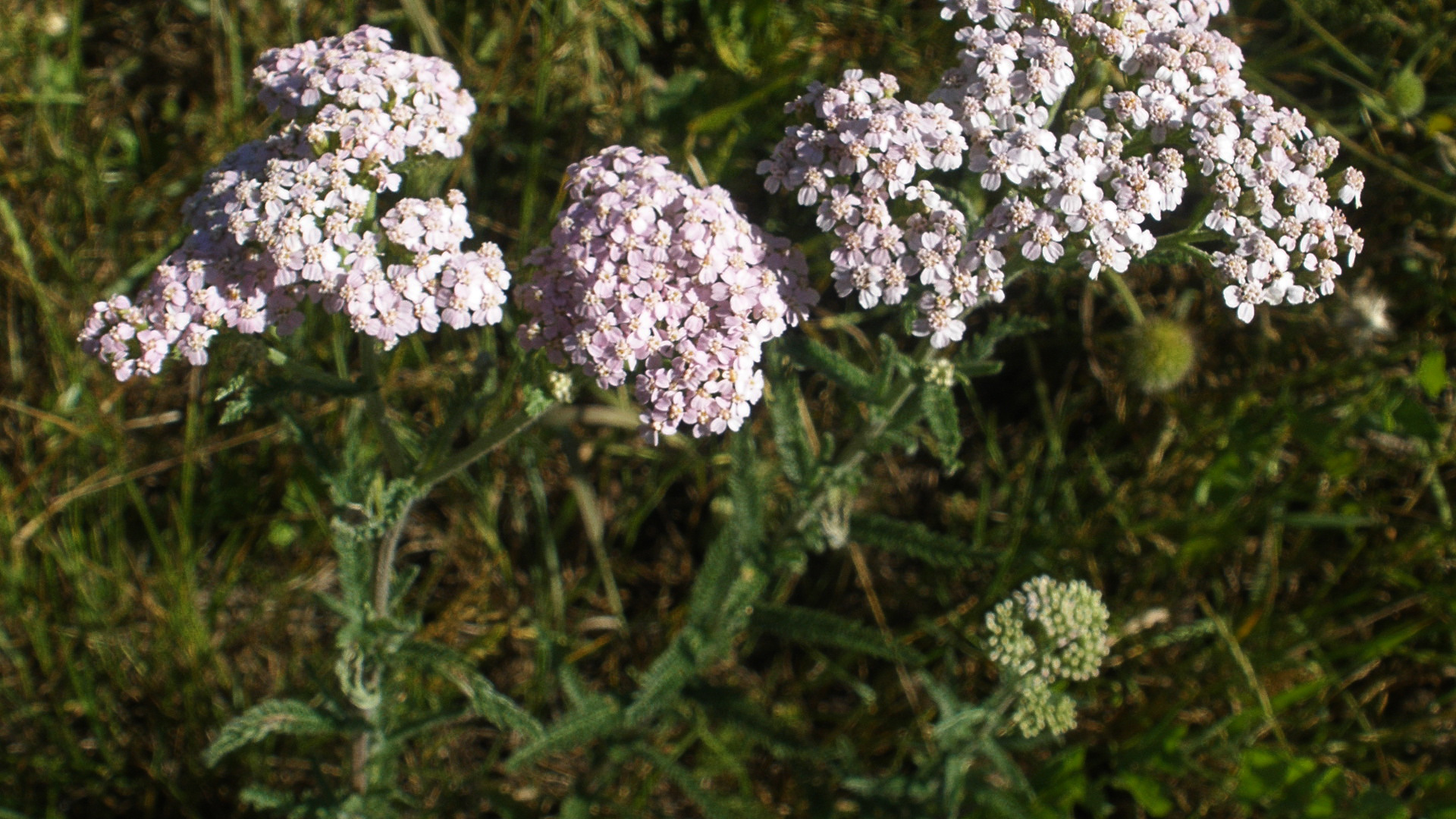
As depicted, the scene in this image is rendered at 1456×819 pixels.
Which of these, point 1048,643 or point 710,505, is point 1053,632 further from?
point 710,505

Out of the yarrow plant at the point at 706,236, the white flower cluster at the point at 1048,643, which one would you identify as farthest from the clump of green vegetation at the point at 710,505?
the yarrow plant at the point at 706,236

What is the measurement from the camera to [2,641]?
4.37 metres

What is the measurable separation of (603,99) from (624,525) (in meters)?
2.11

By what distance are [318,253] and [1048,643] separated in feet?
9.02

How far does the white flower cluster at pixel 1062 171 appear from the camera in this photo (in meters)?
3.00

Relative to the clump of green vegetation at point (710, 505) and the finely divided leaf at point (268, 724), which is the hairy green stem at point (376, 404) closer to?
the finely divided leaf at point (268, 724)

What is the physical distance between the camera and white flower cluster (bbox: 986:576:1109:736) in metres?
3.69

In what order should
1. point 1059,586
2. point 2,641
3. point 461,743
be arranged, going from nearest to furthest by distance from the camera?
point 1059,586 < point 2,641 < point 461,743

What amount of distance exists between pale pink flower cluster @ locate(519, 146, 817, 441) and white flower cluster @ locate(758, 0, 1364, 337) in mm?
321

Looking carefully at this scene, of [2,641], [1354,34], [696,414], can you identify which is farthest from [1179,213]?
[2,641]

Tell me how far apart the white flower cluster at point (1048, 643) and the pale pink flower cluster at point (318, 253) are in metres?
2.12

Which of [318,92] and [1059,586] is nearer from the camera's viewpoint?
[318,92]

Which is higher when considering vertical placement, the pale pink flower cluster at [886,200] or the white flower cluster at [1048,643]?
the pale pink flower cluster at [886,200]

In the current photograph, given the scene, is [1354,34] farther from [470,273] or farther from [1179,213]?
[470,273]
